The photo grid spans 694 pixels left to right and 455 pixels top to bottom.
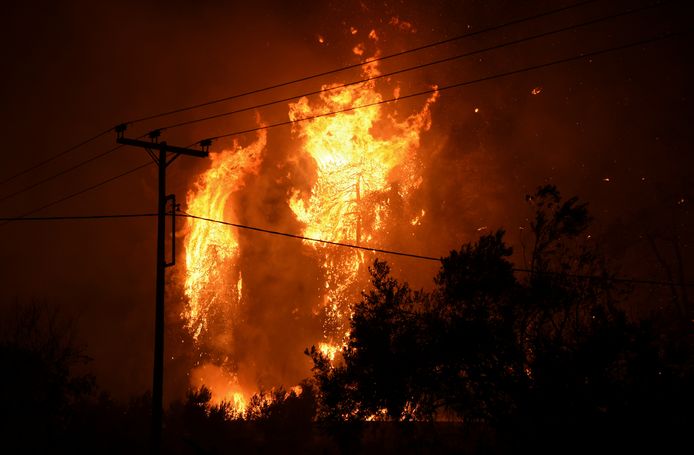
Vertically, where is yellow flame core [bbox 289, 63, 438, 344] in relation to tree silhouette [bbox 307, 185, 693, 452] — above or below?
above

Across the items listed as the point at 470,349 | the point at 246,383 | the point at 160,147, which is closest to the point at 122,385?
the point at 246,383

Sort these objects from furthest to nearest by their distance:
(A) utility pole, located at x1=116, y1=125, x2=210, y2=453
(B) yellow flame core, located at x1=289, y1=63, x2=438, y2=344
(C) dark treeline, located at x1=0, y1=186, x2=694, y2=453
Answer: (B) yellow flame core, located at x1=289, y1=63, x2=438, y2=344, (A) utility pole, located at x1=116, y1=125, x2=210, y2=453, (C) dark treeline, located at x1=0, y1=186, x2=694, y2=453

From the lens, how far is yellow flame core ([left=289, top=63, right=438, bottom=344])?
1804 inches

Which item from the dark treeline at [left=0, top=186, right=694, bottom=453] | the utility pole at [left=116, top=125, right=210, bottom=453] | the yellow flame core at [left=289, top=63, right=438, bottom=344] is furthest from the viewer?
the yellow flame core at [left=289, top=63, right=438, bottom=344]

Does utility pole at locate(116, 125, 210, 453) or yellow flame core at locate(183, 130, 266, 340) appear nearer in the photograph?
utility pole at locate(116, 125, 210, 453)

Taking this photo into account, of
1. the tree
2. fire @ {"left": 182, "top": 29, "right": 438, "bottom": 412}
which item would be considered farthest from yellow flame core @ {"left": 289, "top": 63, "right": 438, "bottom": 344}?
the tree

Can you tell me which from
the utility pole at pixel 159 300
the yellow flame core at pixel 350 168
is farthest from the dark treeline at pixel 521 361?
the yellow flame core at pixel 350 168

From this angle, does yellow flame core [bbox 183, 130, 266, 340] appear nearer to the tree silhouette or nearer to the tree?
the tree

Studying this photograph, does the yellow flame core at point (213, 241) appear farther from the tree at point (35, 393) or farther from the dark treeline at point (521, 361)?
the dark treeline at point (521, 361)

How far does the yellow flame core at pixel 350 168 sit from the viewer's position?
45812 mm

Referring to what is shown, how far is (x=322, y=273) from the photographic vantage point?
5025cm

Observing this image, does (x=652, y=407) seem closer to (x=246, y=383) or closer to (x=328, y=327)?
(x=328, y=327)

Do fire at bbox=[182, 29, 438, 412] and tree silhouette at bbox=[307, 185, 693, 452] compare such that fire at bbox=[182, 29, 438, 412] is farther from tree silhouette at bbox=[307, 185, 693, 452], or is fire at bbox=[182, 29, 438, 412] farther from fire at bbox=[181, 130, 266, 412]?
tree silhouette at bbox=[307, 185, 693, 452]

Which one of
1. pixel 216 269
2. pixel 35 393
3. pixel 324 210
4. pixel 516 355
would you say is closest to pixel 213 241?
pixel 216 269
